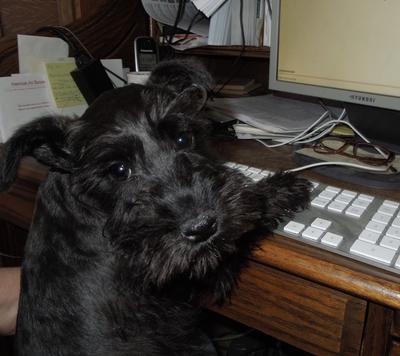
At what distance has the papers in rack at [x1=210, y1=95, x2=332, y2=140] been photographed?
1212 millimetres

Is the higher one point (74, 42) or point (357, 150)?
point (74, 42)

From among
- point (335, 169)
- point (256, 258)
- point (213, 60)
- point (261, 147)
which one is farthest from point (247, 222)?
point (213, 60)

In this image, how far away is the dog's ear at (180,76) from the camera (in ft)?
3.02

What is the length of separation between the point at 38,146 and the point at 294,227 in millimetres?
514

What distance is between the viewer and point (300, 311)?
2.27 feet

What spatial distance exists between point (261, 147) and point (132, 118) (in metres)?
0.50

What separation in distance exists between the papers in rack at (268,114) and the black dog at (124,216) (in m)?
0.36

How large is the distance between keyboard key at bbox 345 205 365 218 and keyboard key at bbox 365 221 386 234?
0.11 ft

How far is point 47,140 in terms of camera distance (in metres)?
0.77

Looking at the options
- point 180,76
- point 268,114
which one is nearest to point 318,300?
point 180,76

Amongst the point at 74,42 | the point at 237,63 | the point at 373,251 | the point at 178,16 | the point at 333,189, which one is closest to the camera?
the point at 373,251

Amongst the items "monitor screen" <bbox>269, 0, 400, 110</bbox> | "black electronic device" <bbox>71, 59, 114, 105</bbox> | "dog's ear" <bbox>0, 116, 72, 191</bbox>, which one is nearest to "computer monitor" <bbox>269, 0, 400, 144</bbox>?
"monitor screen" <bbox>269, 0, 400, 110</bbox>

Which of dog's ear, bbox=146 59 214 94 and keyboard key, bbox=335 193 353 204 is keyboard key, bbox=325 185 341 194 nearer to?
keyboard key, bbox=335 193 353 204

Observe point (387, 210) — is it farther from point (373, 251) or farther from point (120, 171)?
point (120, 171)
